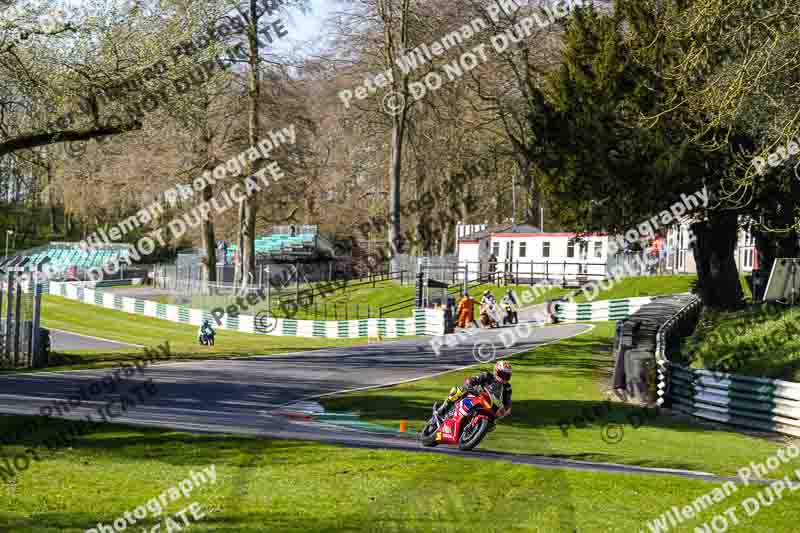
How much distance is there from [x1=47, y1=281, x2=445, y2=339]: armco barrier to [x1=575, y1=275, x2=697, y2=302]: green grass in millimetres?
10538

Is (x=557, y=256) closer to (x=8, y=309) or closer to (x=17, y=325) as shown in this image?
(x=17, y=325)

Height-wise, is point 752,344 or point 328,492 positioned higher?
point 752,344

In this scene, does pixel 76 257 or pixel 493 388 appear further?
pixel 76 257

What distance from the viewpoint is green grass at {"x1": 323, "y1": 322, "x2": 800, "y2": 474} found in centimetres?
1451

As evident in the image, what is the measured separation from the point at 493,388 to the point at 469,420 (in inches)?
24.2

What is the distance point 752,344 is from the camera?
80.2 ft

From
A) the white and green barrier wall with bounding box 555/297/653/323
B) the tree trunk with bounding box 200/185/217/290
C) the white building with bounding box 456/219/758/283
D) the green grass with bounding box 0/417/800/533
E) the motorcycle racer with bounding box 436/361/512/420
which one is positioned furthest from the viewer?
the white building with bounding box 456/219/758/283

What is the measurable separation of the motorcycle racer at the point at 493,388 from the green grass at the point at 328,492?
4.66 ft

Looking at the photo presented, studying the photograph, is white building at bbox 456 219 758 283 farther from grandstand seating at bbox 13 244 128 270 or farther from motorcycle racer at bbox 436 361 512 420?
motorcycle racer at bbox 436 361 512 420

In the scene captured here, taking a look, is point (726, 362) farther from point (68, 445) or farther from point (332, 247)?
point (332, 247)

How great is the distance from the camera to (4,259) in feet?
236

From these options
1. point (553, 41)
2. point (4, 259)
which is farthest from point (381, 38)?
point (4, 259)

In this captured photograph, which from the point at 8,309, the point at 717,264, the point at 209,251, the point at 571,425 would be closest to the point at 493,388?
the point at 571,425

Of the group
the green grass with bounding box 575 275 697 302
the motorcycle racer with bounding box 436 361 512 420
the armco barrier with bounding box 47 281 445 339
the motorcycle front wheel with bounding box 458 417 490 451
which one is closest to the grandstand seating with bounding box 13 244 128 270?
the armco barrier with bounding box 47 281 445 339
